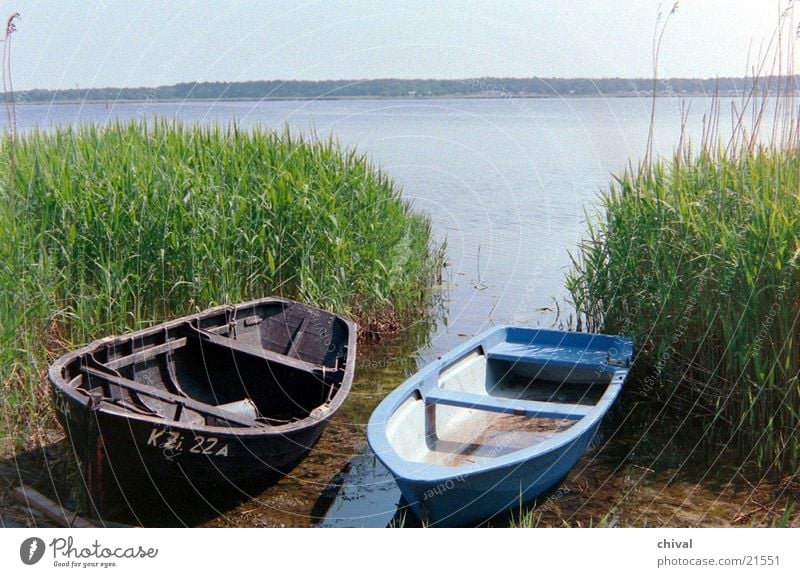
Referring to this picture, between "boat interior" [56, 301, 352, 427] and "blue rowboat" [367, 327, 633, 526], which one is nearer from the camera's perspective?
"blue rowboat" [367, 327, 633, 526]

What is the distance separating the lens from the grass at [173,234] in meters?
6.00

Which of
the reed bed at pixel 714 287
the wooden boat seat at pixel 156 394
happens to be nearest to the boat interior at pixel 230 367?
the wooden boat seat at pixel 156 394

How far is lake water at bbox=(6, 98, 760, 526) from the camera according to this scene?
5.61m

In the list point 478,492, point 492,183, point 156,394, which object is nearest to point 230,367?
point 156,394

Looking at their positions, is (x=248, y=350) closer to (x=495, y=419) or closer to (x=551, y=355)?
(x=495, y=419)

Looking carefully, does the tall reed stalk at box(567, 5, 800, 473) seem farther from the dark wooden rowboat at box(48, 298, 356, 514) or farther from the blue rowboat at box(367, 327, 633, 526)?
the dark wooden rowboat at box(48, 298, 356, 514)

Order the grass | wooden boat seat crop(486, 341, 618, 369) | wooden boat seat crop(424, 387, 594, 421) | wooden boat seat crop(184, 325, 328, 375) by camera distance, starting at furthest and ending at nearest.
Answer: wooden boat seat crop(486, 341, 618, 369), wooden boat seat crop(184, 325, 328, 375), the grass, wooden boat seat crop(424, 387, 594, 421)

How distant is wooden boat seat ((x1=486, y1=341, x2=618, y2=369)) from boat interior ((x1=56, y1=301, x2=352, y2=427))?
133 centimetres

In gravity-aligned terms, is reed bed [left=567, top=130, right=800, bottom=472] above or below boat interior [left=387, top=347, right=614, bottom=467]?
above

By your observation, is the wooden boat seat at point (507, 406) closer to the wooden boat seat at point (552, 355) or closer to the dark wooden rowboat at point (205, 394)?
the dark wooden rowboat at point (205, 394)

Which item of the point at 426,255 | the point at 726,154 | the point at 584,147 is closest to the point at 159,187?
the point at 426,255

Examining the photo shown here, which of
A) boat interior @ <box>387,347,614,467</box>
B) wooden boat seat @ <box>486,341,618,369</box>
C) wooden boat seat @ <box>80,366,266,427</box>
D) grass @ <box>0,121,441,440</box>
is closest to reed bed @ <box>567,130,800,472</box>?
wooden boat seat @ <box>486,341,618,369</box>
